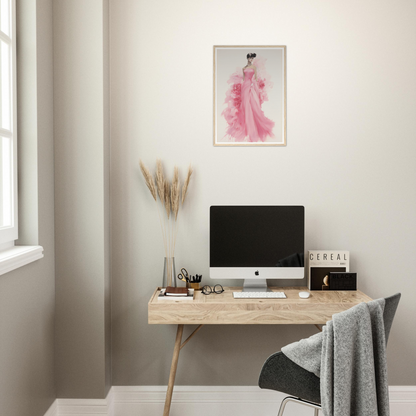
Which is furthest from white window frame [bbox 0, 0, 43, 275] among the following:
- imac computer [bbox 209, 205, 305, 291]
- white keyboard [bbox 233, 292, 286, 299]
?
white keyboard [bbox 233, 292, 286, 299]

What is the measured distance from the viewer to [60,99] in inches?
83.3

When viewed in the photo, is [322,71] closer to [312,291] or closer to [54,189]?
[312,291]

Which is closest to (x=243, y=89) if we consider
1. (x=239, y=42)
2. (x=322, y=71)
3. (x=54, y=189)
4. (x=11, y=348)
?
(x=239, y=42)

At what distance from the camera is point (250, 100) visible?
7.56 feet

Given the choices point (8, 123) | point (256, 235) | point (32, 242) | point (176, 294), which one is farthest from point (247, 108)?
point (32, 242)

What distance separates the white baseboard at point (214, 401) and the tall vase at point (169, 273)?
679 mm

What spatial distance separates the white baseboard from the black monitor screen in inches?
33.1

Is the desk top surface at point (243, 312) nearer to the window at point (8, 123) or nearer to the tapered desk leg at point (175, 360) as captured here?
the tapered desk leg at point (175, 360)

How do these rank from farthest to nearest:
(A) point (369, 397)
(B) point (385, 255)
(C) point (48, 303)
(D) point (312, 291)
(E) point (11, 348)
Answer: (B) point (385, 255) < (D) point (312, 291) < (C) point (48, 303) < (E) point (11, 348) < (A) point (369, 397)

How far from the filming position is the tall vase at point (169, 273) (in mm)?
2189

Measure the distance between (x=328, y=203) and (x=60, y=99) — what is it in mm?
1675

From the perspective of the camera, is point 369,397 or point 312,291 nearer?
point 369,397

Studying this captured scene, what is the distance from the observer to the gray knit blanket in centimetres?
138

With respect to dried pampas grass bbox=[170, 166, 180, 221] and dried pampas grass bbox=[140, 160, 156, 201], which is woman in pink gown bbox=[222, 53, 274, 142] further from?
dried pampas grass bbox=[140, 160, 156, 201]
